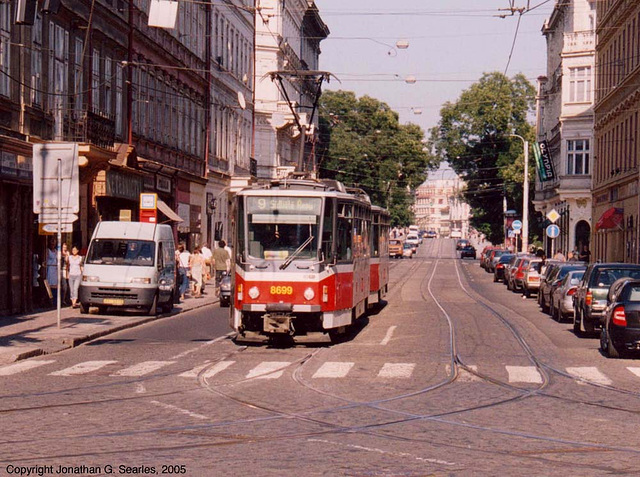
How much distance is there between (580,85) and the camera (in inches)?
2867

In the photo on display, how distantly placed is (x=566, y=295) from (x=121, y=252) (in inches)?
436

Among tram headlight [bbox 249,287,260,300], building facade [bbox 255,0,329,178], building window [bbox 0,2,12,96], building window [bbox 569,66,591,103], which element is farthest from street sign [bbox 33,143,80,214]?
building window [bbox 569,66,591,103]

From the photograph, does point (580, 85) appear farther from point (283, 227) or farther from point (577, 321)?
point (283, 227)

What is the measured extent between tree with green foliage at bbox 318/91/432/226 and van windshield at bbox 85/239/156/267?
67.2 m

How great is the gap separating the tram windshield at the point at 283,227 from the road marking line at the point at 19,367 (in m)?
4.53

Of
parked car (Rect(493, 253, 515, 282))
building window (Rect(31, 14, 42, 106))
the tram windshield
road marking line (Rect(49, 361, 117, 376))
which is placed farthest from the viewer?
parked car (Rect(493, 253, 515, 282))

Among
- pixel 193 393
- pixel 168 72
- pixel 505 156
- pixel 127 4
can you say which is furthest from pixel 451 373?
pixel 505 156

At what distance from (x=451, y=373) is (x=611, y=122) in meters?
44.9

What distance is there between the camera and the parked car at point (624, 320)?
1894 centimetres

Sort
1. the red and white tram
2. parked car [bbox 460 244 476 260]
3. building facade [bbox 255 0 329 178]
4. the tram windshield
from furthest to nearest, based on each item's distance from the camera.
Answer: parked car [bbox 460 244 476 260]
building facade [bbox 255 0 329 178]
the tram windshield
the red and white tram

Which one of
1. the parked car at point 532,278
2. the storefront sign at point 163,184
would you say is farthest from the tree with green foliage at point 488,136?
the storefront sign at point 163,184

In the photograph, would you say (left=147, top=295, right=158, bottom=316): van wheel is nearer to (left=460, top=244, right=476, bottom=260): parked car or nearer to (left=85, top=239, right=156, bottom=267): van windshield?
(left=85, top=239, right=156, bottom=267): van windshield

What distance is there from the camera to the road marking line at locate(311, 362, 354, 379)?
53.3 feet

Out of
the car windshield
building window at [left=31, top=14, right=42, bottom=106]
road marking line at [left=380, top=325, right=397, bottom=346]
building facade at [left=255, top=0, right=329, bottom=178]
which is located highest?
building facade at [left=255, top=0, right=329, bottom=178]
